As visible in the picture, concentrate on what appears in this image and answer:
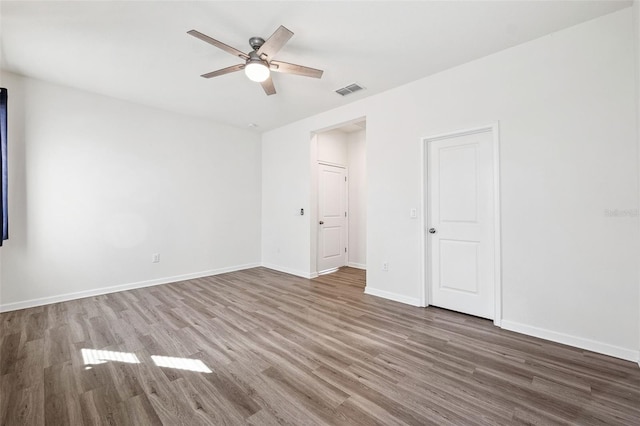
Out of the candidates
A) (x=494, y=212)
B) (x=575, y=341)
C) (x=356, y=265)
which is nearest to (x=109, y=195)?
(x=356, y=265)

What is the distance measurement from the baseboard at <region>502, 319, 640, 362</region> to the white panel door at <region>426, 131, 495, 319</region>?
0.90 ft

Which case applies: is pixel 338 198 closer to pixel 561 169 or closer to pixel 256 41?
pixel 256 41

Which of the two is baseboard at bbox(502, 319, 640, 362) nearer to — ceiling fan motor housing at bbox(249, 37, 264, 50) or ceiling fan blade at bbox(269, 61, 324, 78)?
ceiling fan blade at bbox(269, 61, 324, 78)

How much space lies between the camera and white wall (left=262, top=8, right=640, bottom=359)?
223 cm

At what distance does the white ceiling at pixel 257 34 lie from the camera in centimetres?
220

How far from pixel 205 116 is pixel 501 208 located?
477cm

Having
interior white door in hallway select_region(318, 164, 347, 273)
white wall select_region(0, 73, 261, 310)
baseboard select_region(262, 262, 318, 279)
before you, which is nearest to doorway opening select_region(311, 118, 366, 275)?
interior white door in hallway select_region(318, 164, 347, 273)

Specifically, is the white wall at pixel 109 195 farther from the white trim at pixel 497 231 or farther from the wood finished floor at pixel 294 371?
the white trim at pixel 497 231

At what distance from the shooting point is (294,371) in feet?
6.70

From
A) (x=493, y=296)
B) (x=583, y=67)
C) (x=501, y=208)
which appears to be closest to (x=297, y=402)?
(x=493, y=296)

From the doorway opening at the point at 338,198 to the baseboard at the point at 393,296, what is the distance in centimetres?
133

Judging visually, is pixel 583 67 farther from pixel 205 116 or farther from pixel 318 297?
pixel 205 116

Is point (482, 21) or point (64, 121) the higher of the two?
point (482, 21)

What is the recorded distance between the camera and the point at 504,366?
210 centimetres
